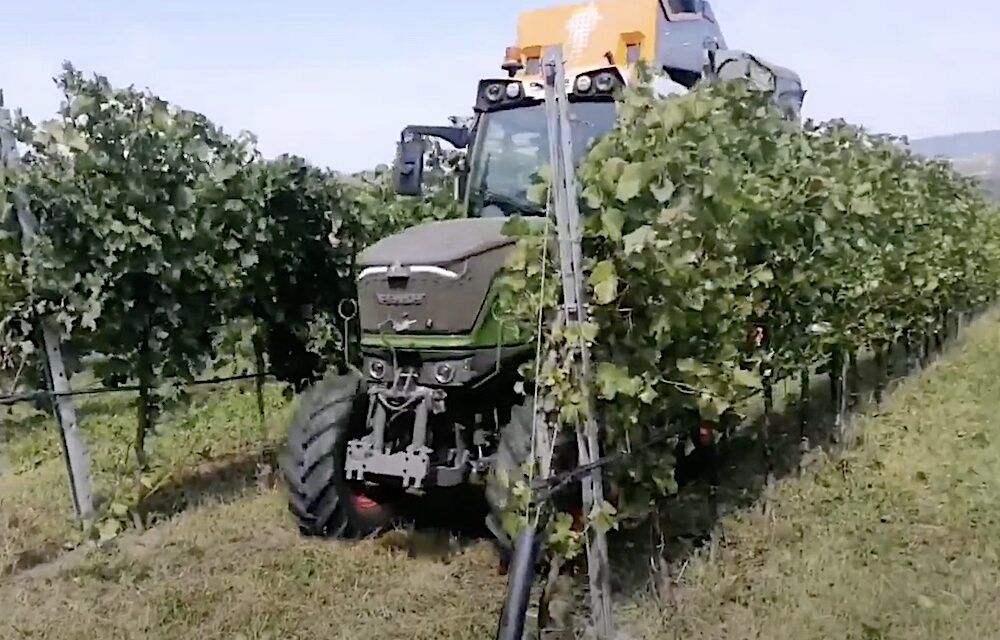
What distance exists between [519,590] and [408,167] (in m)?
2.77

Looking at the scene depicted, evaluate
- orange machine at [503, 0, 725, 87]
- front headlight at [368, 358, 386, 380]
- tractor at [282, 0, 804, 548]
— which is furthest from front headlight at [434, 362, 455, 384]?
orange machine at [503, 0, 725, 87]

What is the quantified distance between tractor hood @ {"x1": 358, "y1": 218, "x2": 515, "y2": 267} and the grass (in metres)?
1.33

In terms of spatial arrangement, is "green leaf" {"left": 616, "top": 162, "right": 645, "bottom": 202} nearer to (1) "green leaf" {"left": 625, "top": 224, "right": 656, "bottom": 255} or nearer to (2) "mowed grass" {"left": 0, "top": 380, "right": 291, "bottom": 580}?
(1) "green leaf" {"left": 625, "top": 224, "right": 656, "bottom": 255}

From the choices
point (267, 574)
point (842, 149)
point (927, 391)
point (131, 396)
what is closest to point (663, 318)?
point (267, 574)

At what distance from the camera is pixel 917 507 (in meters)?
4.88

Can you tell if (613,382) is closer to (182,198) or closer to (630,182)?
(630,182)

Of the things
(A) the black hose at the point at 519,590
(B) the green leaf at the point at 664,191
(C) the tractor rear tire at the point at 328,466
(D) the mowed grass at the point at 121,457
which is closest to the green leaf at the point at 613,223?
(B) the green leaf at the point at 664,191

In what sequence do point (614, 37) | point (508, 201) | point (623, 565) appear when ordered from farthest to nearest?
point (614, 37), point (508, 201), point (623, 565)

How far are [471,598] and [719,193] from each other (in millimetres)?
1844

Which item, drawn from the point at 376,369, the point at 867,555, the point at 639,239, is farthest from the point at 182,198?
the point at 867,555

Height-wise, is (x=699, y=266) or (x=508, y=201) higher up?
(x=508, y=201)

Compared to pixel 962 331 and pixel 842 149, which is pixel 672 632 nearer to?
pixel 842 149

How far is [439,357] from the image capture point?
14.4 ft

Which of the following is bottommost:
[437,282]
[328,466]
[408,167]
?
[328,466]
